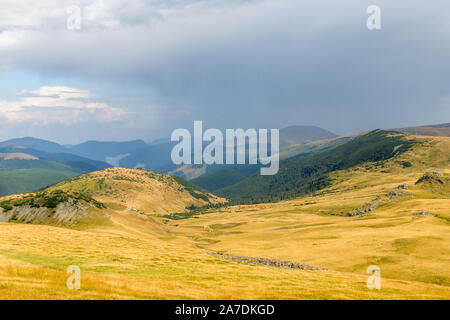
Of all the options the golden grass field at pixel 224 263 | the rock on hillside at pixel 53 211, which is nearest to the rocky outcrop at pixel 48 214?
the rock on hillside at pixel 53 211

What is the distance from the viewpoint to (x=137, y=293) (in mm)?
23766

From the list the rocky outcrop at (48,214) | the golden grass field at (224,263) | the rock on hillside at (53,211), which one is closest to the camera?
the golden grass field at (224,263)

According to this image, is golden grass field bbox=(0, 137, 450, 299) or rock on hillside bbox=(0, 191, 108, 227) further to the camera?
rock on hillside bbox=(0, 191, 108, 227)

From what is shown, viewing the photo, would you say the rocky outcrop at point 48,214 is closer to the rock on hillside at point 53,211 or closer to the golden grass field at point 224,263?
A: the rock on hillside at point 53,211

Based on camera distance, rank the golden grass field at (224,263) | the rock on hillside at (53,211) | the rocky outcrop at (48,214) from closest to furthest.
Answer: the golden grass field at (224,263)
the rocky outcrop at (48,214)
the rock on hillside at (53,211)

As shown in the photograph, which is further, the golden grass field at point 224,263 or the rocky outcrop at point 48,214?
the rocky outcrop at point 48,214

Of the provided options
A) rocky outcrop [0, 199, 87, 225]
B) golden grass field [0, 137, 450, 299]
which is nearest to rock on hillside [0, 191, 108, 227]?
rocky outcrop [0, 199, 87, 225]

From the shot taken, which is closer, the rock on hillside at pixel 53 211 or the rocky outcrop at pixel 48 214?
the rocky outcrop at pixel 48 214

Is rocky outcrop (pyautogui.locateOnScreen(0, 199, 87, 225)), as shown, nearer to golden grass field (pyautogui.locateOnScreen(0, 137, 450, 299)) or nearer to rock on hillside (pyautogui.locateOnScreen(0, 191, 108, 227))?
rock on hillside (pyautogui.locateOnScreen(0, 191, 108, 227))

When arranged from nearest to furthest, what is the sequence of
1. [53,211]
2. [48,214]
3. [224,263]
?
[224,263] < [48,214] < [53,211]

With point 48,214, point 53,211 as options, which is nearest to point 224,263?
point 53,211

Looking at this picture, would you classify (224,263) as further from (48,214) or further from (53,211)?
(48,214)
